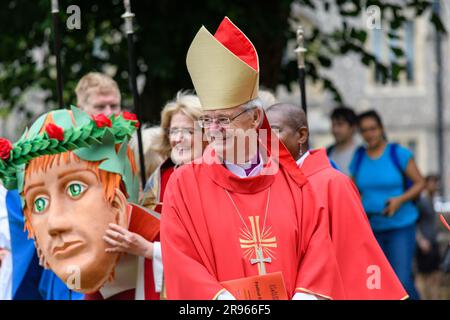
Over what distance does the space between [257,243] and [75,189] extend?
1336mm

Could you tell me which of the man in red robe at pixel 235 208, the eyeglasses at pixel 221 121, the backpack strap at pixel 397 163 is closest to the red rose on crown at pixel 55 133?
the man in red robe at pixel 235 208

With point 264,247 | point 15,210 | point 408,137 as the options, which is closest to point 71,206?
point 15,210

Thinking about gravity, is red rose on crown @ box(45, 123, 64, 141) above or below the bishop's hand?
above

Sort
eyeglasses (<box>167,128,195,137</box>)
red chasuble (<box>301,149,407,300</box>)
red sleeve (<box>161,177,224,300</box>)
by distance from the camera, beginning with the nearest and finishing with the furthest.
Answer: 1. red sleeve (<box>161,177,224,300</box>)
2. red chasuble (<box>301,149,407,300</box>)
3. eyeglasses (<box>167,128,195,137</box>)

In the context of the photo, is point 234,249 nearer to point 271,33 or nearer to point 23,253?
point 23,253

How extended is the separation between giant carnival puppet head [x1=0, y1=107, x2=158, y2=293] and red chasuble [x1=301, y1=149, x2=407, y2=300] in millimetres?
1189

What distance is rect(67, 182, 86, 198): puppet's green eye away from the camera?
5.82 m

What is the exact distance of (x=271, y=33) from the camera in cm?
963

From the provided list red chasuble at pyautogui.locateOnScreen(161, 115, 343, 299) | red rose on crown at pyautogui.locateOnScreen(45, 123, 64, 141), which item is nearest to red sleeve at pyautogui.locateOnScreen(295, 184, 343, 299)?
red chasuble at pyautogui.locateOnScreen(161, 115, 343, 299)

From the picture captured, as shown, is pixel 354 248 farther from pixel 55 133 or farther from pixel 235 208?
pixel 55 133

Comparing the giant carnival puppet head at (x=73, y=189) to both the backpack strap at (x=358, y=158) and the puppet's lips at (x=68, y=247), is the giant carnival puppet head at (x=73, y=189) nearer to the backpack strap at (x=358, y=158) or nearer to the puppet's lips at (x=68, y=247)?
the puppet's lips at (x=68, y=247)

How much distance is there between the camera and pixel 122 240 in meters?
5.80

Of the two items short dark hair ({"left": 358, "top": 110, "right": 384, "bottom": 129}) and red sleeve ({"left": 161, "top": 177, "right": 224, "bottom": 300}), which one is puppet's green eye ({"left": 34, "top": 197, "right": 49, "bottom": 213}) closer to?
red sleeve ({"left": 161, "top": 177, "right": 224, "bottom": 300})
